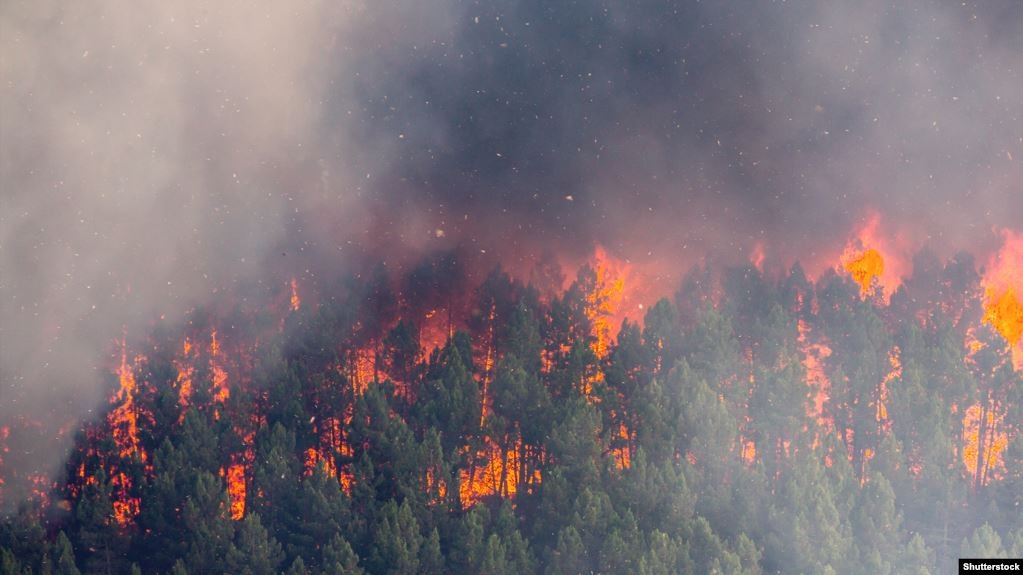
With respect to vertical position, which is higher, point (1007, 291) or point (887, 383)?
point (1007, 291)

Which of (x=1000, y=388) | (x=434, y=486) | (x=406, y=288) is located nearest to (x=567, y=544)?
(x=434, y=486)

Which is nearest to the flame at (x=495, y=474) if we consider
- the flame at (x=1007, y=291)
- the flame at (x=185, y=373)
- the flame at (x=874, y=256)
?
the flame at (x=185, y=373)

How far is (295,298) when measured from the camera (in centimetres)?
3581

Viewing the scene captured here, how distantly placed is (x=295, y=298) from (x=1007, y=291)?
20329 mm

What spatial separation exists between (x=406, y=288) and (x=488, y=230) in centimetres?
330

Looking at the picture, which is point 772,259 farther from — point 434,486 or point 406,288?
point 434,486

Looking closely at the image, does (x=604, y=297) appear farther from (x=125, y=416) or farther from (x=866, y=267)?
(x=125, y=416)

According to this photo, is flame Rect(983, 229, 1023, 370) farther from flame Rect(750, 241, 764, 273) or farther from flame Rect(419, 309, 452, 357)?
flame Rect(419, 309, 452, 357)

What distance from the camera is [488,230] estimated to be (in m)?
39.9

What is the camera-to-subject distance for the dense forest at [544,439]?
2897 centimetres

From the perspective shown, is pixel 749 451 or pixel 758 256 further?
pixel 758 256

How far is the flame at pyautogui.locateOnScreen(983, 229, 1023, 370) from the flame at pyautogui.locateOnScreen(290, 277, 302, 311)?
733 inches

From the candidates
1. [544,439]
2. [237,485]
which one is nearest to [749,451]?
[544,439]

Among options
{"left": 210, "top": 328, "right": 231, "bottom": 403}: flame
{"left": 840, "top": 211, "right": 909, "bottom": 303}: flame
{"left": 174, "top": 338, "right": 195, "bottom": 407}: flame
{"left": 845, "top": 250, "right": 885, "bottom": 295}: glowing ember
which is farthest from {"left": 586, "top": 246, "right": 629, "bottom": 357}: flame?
{"left": 174, "top": 338, "right": 195, "bottom": 407}: flame
